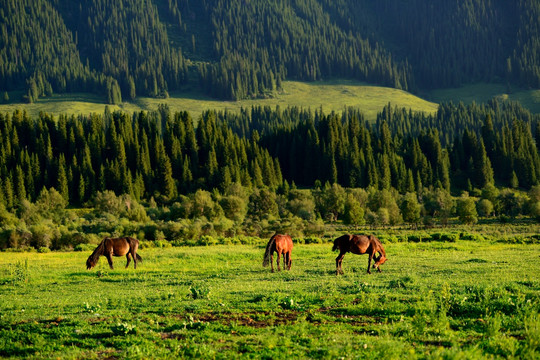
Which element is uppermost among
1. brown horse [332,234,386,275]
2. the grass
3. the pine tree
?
the pine tree

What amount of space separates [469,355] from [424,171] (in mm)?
157423

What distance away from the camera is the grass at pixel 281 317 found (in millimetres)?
12539

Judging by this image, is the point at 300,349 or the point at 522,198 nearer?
the point at 300,349

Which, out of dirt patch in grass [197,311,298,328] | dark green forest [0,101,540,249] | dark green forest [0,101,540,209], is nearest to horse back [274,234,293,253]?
dirt patch in grass [197,311,298,328]

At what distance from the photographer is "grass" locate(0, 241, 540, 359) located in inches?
494

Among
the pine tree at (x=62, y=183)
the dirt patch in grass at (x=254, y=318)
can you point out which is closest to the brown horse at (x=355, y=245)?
the dirt patch in grass at (x=254, y=318)

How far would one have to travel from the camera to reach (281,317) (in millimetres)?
16234

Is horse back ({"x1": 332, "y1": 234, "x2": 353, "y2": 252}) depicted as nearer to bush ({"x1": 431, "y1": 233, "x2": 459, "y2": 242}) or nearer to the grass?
the grass

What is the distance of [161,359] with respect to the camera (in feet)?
39.0

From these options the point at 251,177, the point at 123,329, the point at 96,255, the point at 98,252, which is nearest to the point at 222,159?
the point at 251,177

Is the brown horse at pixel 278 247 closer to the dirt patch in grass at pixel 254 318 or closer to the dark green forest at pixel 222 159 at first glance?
the dirt patch in grass at pixel 254 318

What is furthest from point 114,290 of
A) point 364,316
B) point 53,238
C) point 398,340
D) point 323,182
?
point 323,182

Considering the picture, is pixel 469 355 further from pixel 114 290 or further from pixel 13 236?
pixel 13 236

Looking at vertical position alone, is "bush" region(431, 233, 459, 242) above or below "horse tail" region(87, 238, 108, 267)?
below
